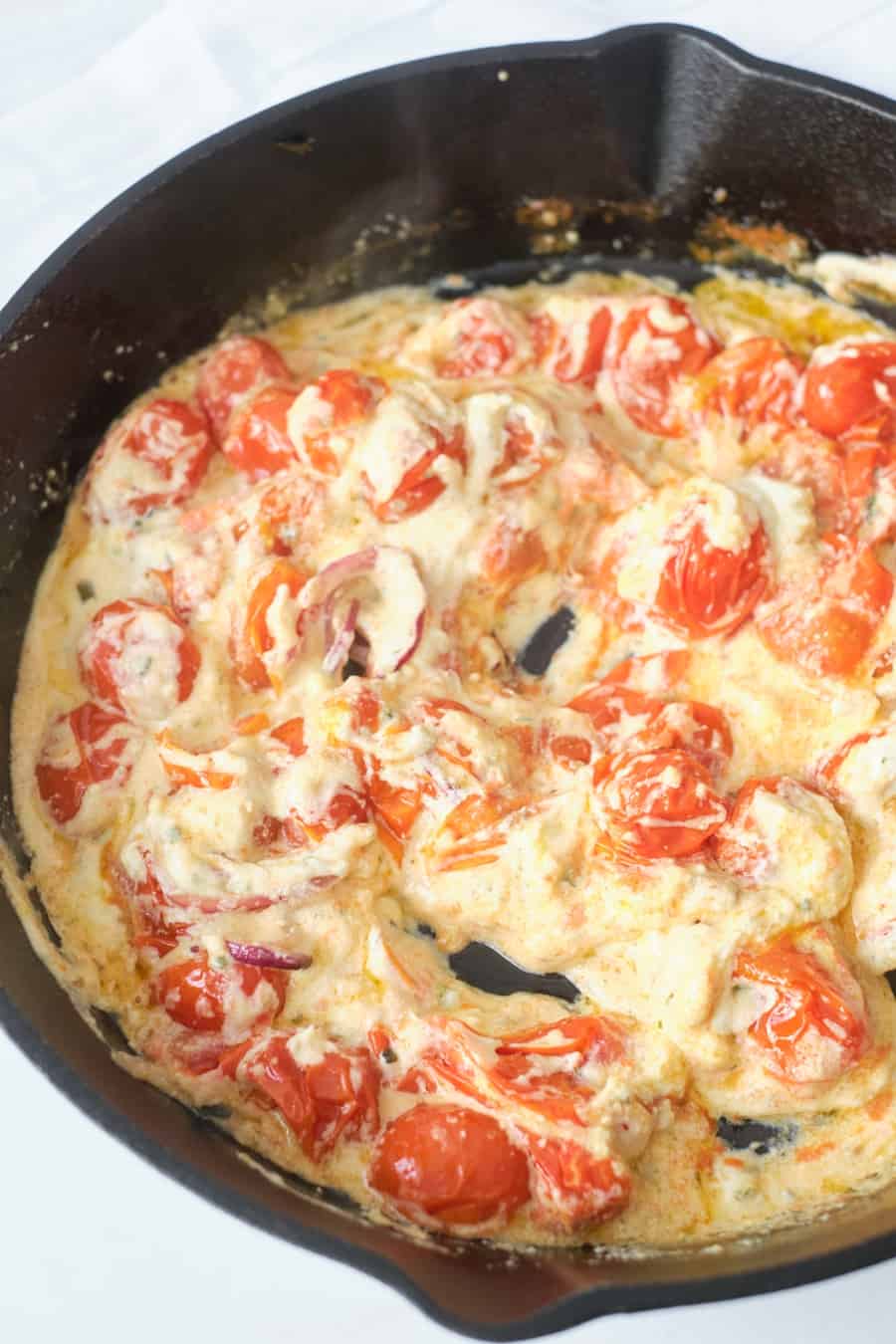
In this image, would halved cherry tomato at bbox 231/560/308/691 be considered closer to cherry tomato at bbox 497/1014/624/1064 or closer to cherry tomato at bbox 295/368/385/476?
cherry tomato at bbox 295/368/385/476

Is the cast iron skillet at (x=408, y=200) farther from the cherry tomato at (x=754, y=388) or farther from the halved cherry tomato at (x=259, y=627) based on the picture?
the halved cherry tomato at (x=259, y=627)

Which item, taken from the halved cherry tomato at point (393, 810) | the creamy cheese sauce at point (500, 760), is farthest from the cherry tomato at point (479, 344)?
the halved cherry tomato at point (393, 810)

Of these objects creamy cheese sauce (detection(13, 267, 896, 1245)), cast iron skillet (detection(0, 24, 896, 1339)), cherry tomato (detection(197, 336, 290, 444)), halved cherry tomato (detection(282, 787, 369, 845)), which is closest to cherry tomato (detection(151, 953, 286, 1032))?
creamy cheese sauce (detection(13, 267, 896, 1245))

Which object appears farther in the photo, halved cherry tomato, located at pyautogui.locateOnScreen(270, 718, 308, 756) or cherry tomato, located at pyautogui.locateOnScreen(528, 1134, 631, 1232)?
halved cherry tomato, located at pyautogui.locateOnScreen(270, 718, 308, 756)

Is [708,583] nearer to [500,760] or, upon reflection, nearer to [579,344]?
[500,760]

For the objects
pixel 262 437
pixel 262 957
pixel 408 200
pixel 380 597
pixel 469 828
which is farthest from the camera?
→ pixel 408 200

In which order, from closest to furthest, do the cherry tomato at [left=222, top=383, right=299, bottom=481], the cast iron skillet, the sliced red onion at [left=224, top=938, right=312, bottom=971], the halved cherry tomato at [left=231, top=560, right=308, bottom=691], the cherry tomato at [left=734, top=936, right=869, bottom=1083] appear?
the cherry tomato at [left=734, top=936, right=869, bottom=1083], the sliced red onion at [left=224, top=938, right=312, bottom=971], the halved cherry tomato at [left=231, top=560, right=308, bottom=691], the cast iron skillet, the cherry tomato at [left=222, top=383, right=299, bottom=481]

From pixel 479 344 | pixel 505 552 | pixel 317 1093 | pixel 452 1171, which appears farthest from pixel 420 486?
pixel 452 1171
